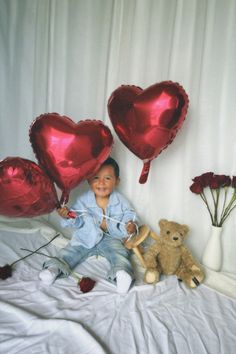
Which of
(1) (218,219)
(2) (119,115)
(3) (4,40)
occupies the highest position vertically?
(3) (4,40)

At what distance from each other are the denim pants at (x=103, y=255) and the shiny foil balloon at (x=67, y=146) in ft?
1.12

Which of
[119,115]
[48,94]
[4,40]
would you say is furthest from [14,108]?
[119,115]

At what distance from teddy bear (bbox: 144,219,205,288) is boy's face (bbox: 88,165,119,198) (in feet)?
0.92

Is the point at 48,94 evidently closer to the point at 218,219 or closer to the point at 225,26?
the point at 225,26

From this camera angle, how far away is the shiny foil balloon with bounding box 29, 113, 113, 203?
93 cm

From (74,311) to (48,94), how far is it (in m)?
1.07

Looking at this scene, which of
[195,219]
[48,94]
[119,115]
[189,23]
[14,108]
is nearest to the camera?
[119,115]

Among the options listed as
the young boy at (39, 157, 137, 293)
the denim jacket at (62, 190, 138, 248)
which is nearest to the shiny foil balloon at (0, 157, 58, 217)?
the young boy at (39, 157, 137, 293)

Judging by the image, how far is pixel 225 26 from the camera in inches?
41.5

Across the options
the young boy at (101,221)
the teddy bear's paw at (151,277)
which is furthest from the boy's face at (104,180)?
the teddy bear's paw at (151,277)

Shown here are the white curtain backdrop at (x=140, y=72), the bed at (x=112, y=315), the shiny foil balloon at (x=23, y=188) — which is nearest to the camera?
the bed at (x=112, y=315)

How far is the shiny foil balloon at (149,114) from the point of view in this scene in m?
0.91

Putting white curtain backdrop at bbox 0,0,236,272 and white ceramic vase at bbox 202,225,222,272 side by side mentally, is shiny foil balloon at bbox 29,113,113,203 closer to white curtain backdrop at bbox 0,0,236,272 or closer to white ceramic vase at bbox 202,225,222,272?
white curtain backdrop at bbox 0,0,236,272

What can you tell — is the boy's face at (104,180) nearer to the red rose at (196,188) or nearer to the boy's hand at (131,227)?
the boy's hand at (131,227)
